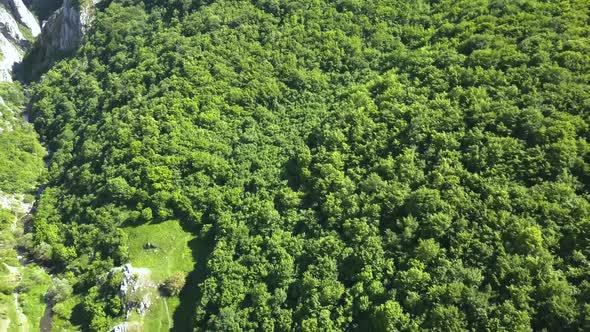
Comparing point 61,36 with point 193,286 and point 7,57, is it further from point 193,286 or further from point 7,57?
point 193,286

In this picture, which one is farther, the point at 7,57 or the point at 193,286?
the point at 7,57

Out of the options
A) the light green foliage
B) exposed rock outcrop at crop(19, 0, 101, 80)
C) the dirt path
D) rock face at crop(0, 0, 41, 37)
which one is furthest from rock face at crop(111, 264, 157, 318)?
rock face at crop(0, 0, 41, 37)

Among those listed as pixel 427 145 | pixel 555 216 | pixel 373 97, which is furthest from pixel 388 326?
pixel 373 97

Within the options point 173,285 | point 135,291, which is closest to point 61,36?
point 135,291

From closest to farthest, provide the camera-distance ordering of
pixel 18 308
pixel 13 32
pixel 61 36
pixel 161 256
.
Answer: pixel 18 308, pixel 161 256, pixel 61 36, pixel 13 32

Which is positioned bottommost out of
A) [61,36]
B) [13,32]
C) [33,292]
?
[33,292]

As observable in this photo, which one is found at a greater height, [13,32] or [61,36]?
[61,36]

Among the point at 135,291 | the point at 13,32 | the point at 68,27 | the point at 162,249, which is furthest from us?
the point at 13,32

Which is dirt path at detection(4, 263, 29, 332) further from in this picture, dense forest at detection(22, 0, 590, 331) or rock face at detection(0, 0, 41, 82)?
rock face at detection(0, 0, 41, 82)
